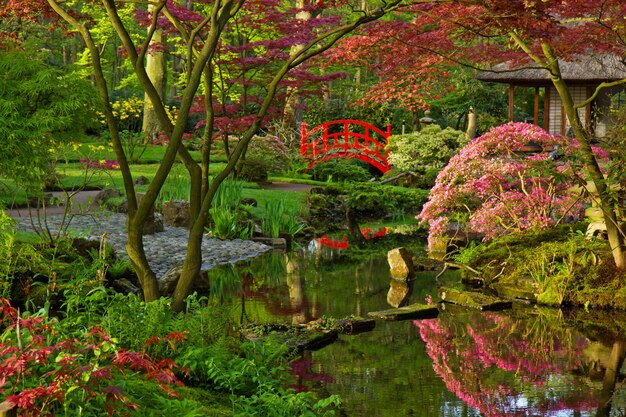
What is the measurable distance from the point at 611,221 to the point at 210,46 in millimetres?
5389

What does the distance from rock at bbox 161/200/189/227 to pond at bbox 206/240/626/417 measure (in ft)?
12.5

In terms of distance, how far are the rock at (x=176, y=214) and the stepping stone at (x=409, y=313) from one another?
6.73 meters

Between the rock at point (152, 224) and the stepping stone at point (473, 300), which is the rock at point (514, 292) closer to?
the stepping stone at point (473, 300)

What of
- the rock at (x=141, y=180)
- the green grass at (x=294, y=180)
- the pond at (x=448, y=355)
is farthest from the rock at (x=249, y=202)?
the green grass at (x=294, y=180)

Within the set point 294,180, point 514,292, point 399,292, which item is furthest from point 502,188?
point 294,180

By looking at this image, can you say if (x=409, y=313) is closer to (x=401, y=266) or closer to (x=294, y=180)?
(x=401, y=266)

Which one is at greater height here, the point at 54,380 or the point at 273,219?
the point at 54,380

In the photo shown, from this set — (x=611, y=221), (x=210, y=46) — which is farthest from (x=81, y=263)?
(x=611, y=221)

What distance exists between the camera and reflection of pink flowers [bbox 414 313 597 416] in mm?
6891

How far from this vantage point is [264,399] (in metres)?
5.31

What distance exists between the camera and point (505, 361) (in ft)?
26.9

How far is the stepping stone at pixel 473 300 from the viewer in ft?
34.9

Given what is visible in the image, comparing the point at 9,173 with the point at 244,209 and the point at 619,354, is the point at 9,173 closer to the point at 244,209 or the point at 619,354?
the point at 619,354

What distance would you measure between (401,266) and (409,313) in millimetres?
2492
